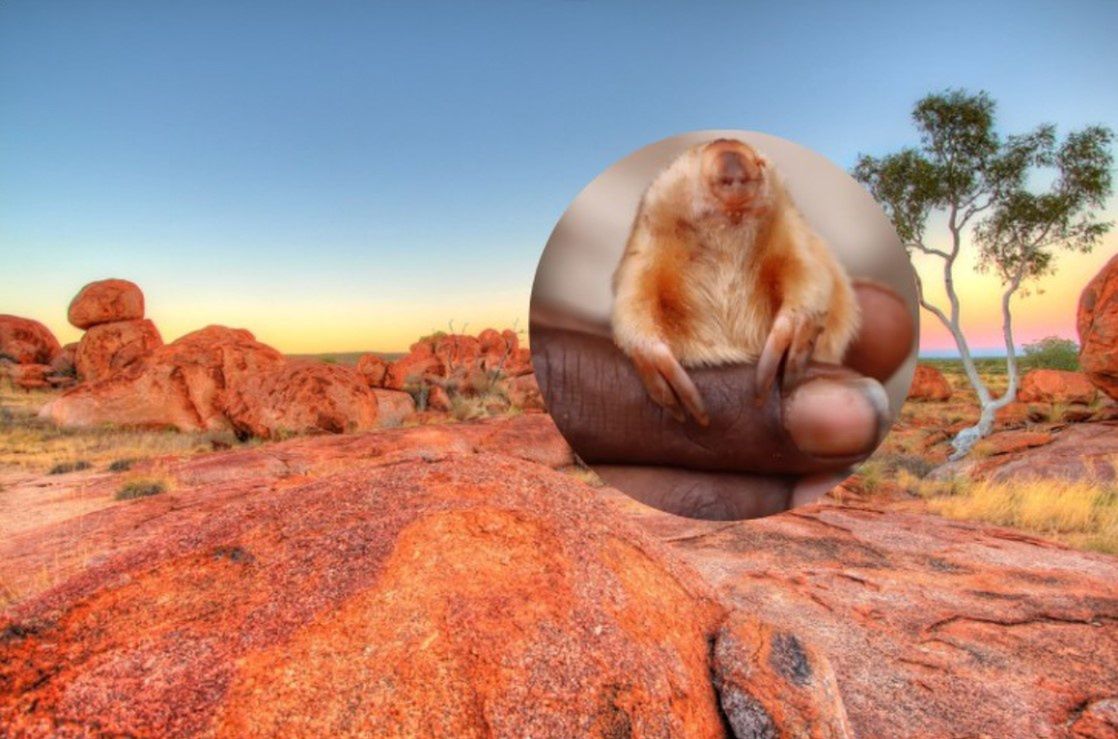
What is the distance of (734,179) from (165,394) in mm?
21451

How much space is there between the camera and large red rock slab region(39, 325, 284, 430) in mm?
20094

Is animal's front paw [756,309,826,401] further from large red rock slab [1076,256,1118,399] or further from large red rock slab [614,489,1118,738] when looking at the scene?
large red rock slab [1076,256,1118,399]

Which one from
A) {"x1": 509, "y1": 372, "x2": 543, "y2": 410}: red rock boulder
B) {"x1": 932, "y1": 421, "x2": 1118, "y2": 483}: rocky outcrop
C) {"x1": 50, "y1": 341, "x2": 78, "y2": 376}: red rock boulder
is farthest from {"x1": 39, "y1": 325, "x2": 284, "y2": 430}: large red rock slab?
{"x1": 932, "y1": 421, "x2": 1118, "y2": 483}: rocky outcrop

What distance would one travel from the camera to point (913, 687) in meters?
4.04

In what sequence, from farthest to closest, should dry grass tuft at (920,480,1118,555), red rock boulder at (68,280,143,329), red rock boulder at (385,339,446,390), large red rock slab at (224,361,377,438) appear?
1. red rock boulder at (68,280,143,329)
2. red rock boulder at (385,339,446,390)
3. large red rock slab at (224,361,377,438)
4. dry grass tuft at (920,480,1118,555)

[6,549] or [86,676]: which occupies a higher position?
[86,676]

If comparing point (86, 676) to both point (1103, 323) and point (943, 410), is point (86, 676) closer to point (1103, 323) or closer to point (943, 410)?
point (1103, 323)

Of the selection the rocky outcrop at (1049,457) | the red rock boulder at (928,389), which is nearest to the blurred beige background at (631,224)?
the rocky outcrop at (1049,457)

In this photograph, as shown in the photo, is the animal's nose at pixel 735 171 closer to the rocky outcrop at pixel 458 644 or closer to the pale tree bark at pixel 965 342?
the rocky outcrop at pixel 458 644

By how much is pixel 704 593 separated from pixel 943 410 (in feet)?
88.0

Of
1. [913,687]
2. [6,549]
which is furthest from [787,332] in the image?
[6,549]

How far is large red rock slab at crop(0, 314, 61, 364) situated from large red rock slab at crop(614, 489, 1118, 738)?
39.7 metres

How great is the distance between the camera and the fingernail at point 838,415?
7.16 ft

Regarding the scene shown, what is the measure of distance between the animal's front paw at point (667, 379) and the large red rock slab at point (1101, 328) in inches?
560
